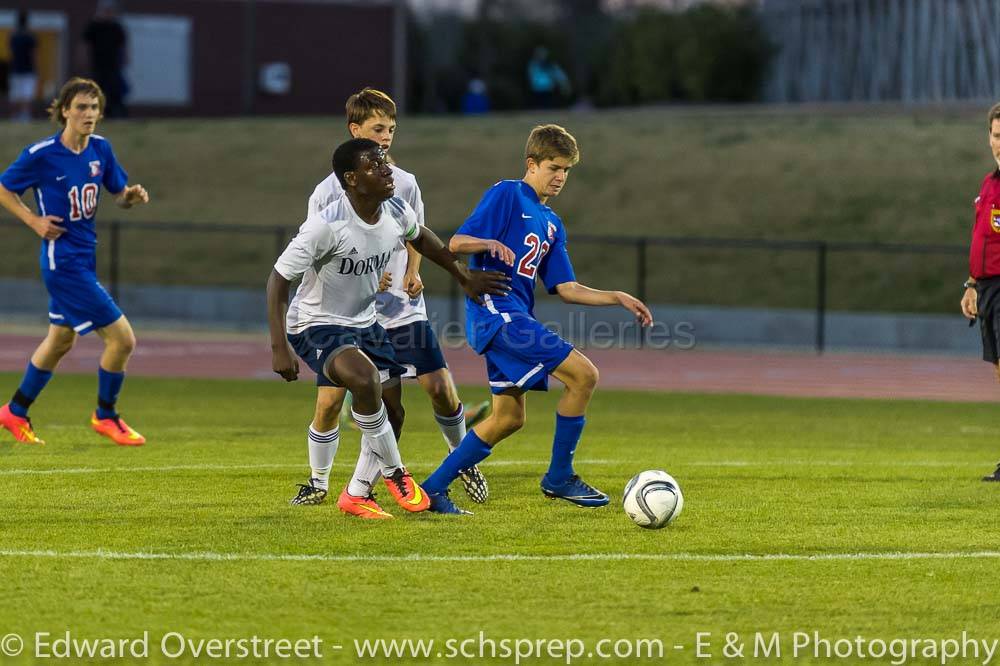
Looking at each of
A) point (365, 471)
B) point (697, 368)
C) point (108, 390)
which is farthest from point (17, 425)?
point (697, 368)

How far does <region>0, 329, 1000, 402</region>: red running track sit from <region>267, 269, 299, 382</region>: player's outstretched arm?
33.6 feet

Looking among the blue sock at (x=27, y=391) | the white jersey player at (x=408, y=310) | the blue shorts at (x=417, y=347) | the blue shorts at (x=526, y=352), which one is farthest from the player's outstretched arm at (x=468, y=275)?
the blue sock at (x=27, y=391)

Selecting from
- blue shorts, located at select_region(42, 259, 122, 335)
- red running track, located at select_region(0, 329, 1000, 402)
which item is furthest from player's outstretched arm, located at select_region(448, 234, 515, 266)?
red running track, located at select_region(0, 329, 1000, 402)

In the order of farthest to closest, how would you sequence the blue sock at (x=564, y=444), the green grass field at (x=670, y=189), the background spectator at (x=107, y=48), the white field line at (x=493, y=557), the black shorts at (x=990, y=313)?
the background spectator at (x=107, y=48)
the green grass field at (x=670, y=189)
the black shorts at (x=990, y=313)
the blue sock at (x=564, y=444)
the white field line at (x=493, y=557)

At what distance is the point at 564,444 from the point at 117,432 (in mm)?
4150

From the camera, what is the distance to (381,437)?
8.60 m

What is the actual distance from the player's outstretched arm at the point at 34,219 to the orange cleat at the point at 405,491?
3.87 meters

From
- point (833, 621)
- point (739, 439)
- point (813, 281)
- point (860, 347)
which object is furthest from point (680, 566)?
point (813, 281)

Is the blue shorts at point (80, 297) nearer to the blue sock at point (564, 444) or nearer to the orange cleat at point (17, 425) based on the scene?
the orange cleat at point (17, 425)

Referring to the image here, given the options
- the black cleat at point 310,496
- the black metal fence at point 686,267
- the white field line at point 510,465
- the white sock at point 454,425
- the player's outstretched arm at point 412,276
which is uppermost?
the player's outstretched arm at point 412,276

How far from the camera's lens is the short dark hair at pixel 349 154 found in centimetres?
838

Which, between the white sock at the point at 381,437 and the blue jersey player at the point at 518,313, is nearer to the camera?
the white sock at the point at 381,437

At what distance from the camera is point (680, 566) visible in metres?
7.44

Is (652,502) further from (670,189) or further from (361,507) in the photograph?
(670,189)
